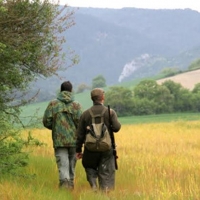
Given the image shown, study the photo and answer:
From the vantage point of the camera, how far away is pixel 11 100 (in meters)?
9.86

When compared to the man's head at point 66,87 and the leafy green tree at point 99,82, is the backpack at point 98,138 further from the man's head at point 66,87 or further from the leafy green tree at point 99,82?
the leafy green tree at point 99,82

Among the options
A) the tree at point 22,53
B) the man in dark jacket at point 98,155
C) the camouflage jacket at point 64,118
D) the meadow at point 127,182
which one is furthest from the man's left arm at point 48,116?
the meadow at point 127,182

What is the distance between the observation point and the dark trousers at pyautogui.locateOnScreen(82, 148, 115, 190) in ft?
23.9

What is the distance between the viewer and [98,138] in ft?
23.0

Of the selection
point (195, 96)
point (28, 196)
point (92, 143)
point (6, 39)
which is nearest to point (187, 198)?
point (92, 143)

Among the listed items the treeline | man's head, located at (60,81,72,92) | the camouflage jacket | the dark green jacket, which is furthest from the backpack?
the treeline

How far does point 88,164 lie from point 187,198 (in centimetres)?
190

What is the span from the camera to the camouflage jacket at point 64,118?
768cm

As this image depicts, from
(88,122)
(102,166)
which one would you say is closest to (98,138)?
(88,122)

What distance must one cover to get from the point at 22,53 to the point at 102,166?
3168mm

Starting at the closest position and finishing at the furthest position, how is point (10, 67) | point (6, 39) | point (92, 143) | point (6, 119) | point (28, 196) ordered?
point (28, 196) → point (92, 143) → point (6, 39) → point (10, 67) → point (6, 119)

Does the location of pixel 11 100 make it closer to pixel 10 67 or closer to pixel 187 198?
pixel 10 67

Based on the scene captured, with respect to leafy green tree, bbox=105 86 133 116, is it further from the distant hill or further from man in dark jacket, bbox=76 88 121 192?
man in dark jacket, bbox=76 88 121 192

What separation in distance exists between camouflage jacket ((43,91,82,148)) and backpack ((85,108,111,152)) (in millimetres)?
681
